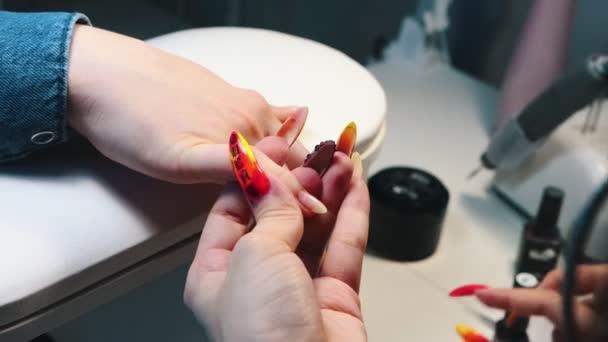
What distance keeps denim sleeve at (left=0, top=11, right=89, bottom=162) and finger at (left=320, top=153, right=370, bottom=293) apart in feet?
0.73

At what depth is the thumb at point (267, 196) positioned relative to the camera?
427 millimetres

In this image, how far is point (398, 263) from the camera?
3.06 feet

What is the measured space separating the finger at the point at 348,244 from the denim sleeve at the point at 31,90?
0.22 meters

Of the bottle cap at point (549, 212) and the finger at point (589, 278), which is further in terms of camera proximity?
the bottle cap at point (549, 212)

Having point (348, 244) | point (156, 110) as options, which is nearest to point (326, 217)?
point (348, 244)

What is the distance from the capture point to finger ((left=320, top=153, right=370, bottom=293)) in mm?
485

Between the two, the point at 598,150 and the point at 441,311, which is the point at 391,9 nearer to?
the point at 598,150

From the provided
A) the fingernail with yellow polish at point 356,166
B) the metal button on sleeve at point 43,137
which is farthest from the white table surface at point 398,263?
the fingernail with yellow polish at point 356,166

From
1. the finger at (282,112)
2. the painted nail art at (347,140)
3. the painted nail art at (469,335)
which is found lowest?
the painted nail art at (469,335)

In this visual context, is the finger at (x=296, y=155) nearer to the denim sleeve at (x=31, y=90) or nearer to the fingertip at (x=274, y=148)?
the fingertip at (x=274, y=148)

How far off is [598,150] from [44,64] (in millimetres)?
679

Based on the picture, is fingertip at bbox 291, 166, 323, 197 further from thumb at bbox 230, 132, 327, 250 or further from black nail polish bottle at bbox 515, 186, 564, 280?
black nail polish bottle at bbox 515, 186, 564, 280

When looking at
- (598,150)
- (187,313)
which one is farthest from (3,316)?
(598,150)

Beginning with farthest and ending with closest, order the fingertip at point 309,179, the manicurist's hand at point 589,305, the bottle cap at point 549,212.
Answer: the bottle cap at point 549,212, the fingertip at point 309,179, the manicurist's hand at point 589,305
